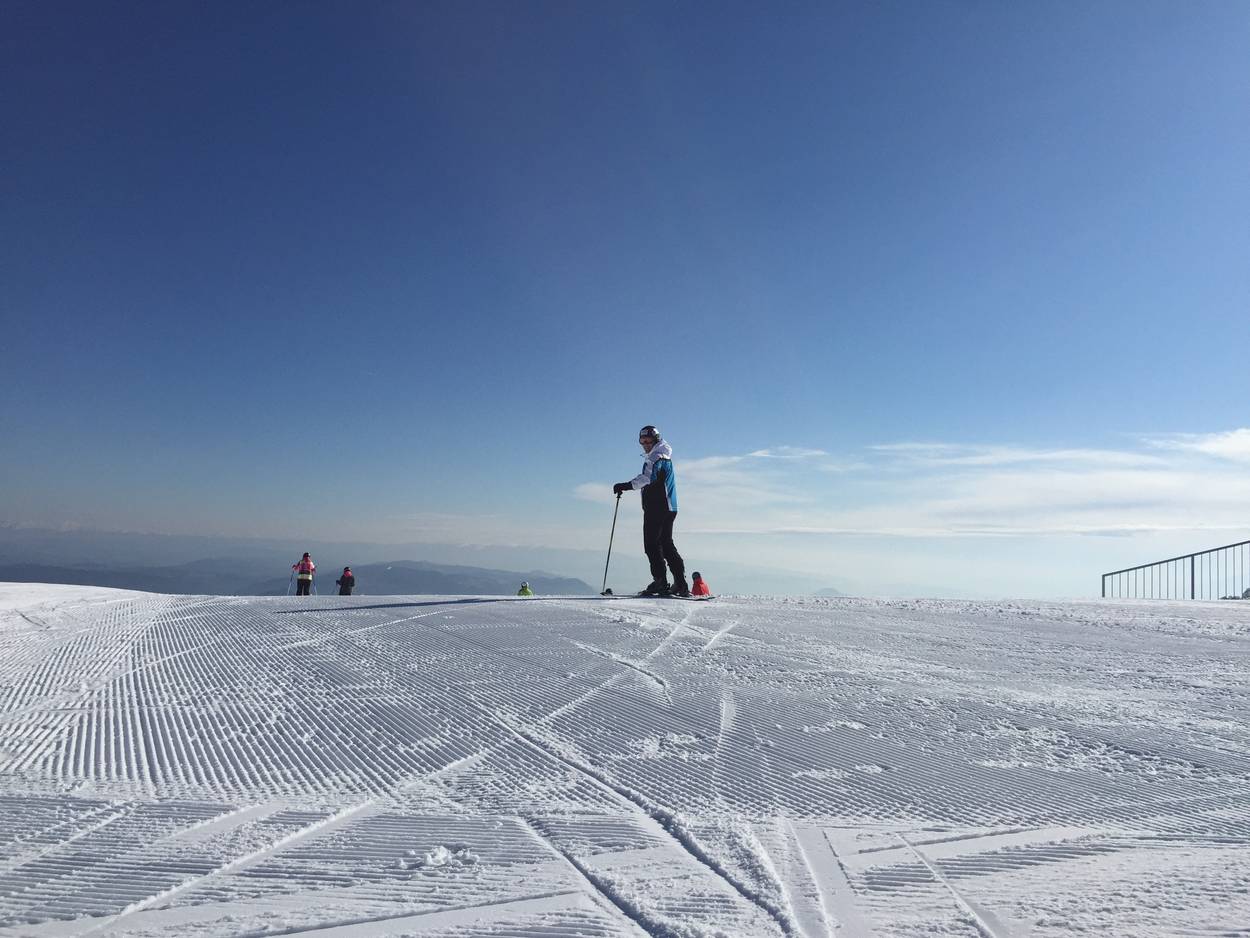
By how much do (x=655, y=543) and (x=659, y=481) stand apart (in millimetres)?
Answer: 657

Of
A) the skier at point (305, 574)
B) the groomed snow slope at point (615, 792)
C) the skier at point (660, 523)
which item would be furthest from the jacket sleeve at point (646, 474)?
the skier at point (305, 574)

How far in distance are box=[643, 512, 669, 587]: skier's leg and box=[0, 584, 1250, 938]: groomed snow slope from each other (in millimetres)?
3789

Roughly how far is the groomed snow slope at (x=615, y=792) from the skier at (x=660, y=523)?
12.4 ft

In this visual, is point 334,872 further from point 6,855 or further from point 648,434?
point 648,434

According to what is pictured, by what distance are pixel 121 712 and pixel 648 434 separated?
587 centimetres

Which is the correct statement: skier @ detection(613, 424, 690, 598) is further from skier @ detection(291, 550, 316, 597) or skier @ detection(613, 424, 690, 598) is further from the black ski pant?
skier @ detection(291, 550, 316, 597)

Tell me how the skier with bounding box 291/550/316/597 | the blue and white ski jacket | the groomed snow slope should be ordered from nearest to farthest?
the groomed snow slope
the blue and white ski jacket
the skier with bounding box 291/550/316/597

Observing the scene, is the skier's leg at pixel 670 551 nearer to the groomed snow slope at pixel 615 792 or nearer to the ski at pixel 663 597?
the ski at pixel 663 597

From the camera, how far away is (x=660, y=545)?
7.75 m

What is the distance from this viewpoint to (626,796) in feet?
6.01

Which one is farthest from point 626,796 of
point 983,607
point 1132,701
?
point 983,607

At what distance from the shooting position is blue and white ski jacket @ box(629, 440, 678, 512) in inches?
304

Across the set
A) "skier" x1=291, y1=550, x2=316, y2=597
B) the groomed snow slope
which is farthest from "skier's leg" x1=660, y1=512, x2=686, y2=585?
"skier" x1=291, y1=550, x2=316, y2=597

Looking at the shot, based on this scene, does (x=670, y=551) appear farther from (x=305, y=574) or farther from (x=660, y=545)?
(x=305, y=574)
